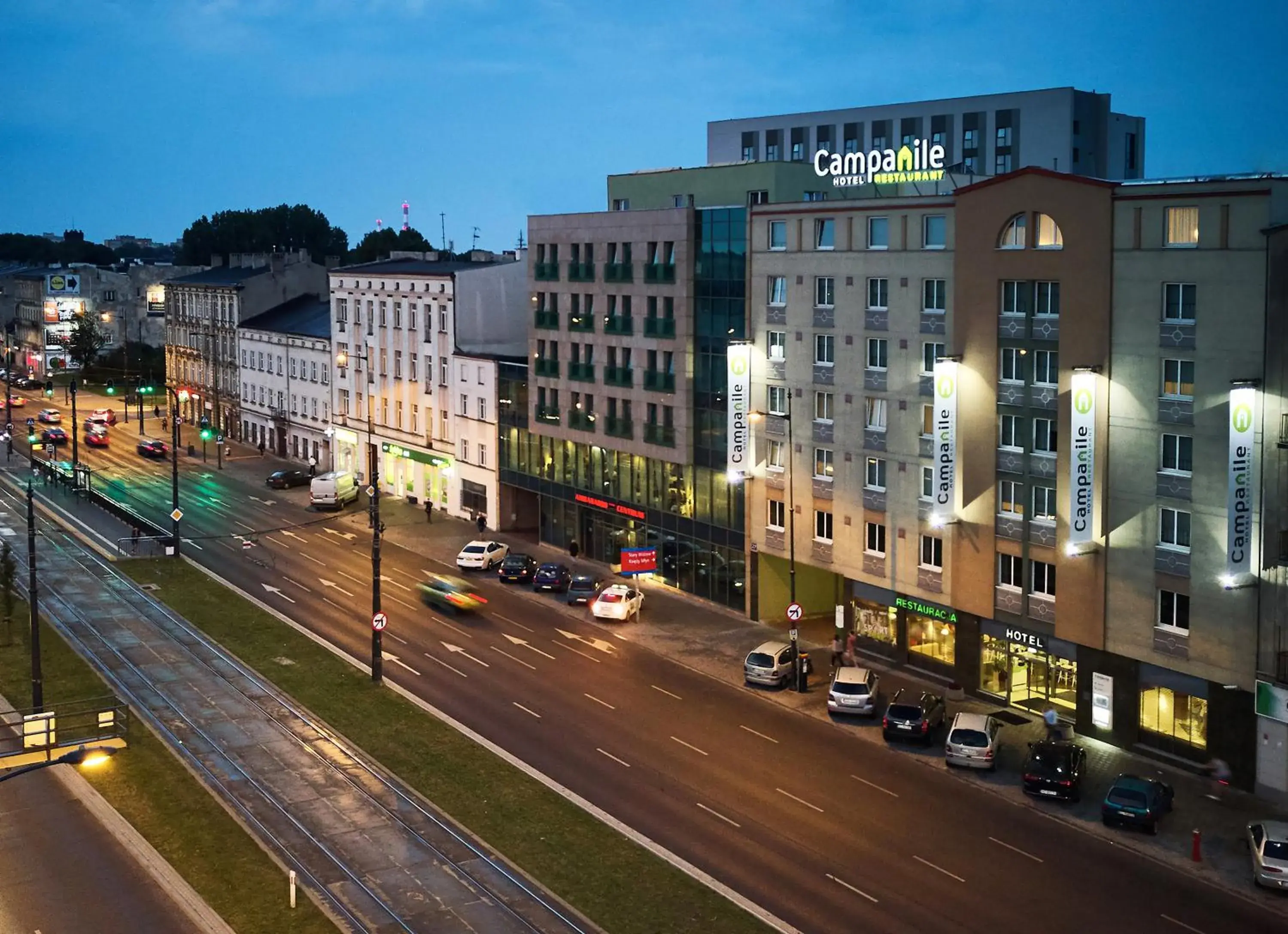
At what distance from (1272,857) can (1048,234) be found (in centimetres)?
2175

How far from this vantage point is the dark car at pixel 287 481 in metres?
98.2

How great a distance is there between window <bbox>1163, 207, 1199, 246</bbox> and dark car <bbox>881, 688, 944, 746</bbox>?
16.7 meters

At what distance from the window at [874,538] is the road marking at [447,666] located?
16.7m

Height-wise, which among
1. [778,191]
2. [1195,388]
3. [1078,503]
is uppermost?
[778,191]

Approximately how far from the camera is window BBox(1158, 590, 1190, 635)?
143 ft

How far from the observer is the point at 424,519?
87188mm

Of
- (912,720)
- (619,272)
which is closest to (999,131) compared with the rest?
(619,272)

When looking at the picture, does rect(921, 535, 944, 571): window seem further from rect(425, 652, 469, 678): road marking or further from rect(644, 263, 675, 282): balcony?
rect(644, 263, 675, 282): balcony

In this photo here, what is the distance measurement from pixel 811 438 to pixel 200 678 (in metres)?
26.1

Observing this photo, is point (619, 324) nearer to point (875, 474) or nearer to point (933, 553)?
point (875, 474)

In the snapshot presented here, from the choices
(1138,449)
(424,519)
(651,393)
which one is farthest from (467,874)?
(424,519)

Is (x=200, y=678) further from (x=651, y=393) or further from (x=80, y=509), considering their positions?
(x=80, y=509)

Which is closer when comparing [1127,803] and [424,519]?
[1127,803]

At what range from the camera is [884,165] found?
5944cm
